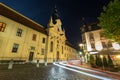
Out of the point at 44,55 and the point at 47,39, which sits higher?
the point at 47,39

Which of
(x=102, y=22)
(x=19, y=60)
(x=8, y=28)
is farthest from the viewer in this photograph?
(x=19, y=60)

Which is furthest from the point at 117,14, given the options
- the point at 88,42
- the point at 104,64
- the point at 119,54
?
the point at 88,42

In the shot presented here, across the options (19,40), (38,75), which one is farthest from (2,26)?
(38,75)

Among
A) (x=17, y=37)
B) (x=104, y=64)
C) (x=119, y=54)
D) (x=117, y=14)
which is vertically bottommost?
(x=104, y=64)

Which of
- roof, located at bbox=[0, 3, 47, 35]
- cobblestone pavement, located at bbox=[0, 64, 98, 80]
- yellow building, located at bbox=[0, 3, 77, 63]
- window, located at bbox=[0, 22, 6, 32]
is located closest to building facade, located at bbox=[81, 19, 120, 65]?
yellow building, located at bbox=[0, 3, 77, 63]

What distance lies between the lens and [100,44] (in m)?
24.0

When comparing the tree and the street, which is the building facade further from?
the street

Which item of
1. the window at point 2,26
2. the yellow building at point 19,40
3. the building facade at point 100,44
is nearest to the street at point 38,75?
the yellow building at point 19,40

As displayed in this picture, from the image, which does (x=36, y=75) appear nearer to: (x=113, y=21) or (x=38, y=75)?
(x=38, y=75)

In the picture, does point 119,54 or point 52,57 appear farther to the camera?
point 52,57

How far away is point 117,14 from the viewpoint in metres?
13.1

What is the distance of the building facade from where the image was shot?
2020 cm

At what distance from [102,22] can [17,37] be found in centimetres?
1908

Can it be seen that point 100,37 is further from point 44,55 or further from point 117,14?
point 44,55
